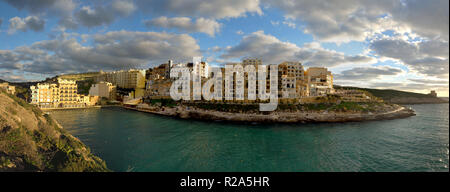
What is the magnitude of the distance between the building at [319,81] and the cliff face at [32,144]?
4208 cm

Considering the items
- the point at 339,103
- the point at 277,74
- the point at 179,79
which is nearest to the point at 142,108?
the point at 179,79

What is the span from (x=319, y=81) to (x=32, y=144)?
5181 cm

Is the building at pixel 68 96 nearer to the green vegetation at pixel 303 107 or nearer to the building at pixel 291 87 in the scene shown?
the green vegetation at pixel 303 107

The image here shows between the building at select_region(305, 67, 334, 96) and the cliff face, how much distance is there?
138ft

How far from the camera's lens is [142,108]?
148 ft

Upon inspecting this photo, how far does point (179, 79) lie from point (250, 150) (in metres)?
39.7

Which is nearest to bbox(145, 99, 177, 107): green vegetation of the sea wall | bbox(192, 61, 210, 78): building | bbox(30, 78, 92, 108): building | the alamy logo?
the alamy logo

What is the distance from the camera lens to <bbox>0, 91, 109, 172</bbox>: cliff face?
14.1ft

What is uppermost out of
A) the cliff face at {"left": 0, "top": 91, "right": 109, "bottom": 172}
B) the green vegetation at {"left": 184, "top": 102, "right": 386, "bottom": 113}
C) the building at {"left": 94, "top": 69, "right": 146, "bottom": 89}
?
the building at {"left": 94, "top": 69, "right": 146, "bottom": 89}

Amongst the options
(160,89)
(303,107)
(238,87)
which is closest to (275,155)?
(303,107)

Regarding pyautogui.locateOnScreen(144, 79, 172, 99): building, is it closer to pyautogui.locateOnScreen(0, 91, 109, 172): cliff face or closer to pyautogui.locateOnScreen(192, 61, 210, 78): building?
pyautogui.locateOnScreen(192, 61, 210, 78): building

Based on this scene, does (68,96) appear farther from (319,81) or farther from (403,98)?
(403,98)
